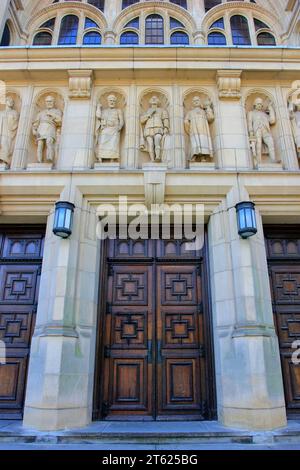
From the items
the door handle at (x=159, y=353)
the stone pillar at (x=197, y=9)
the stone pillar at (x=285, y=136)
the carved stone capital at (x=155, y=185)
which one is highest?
the stone pillar at (x=197, y=9)

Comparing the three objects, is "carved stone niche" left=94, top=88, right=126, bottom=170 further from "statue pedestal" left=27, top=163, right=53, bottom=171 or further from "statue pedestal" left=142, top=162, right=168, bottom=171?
"statue pedestal" left=27, top=163, right=53, bottom=171

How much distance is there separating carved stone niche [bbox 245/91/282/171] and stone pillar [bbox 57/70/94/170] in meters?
3.39

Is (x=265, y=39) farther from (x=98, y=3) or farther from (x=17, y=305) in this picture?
(x=17, y=305)

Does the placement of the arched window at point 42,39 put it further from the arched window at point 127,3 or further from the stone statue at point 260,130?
the stone statue at point 260,130

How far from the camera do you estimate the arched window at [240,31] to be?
389 inches

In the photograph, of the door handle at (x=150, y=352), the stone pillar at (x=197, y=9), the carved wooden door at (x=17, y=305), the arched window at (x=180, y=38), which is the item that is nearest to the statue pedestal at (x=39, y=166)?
the carved wooden door at (x=17, y=305)

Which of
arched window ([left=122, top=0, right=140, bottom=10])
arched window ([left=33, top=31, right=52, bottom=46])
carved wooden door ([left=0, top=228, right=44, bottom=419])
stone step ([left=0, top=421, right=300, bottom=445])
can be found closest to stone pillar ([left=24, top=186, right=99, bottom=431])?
stone step ([left=0, top=421, right=300, bottom=445])

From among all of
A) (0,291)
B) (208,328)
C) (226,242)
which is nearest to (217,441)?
(208,328)

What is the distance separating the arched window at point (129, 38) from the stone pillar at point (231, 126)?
4226mm

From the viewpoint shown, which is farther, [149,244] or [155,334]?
[149,244]

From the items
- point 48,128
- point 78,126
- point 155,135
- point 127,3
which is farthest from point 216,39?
point 48,128

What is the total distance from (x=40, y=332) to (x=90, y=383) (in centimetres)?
121

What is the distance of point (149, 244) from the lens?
21.1 ft

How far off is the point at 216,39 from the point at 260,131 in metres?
5.07
